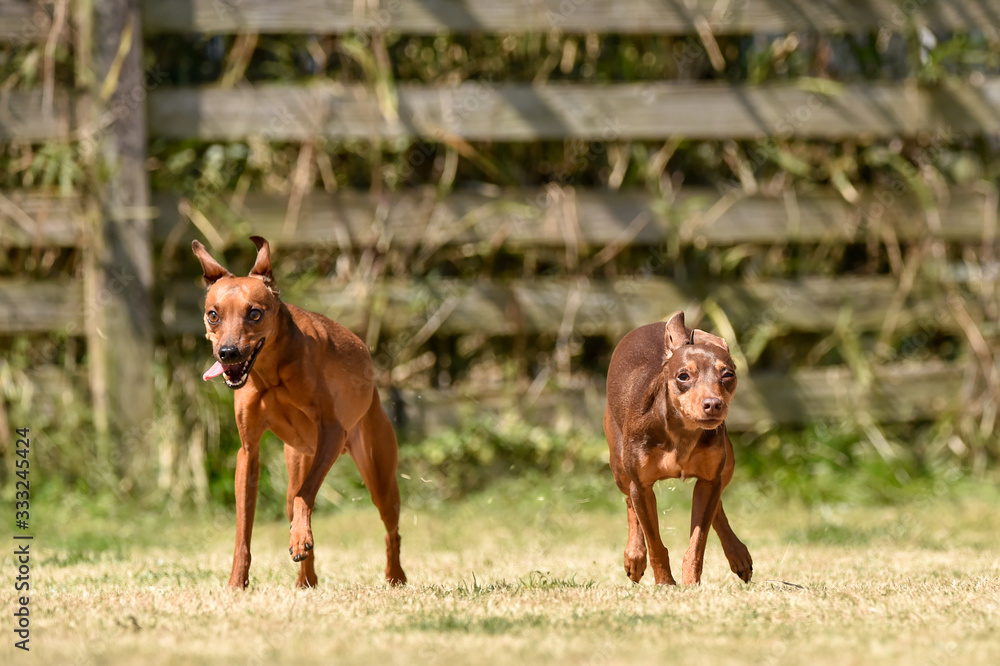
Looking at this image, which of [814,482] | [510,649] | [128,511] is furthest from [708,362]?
[128,511]

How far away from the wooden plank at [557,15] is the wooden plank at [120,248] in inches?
11.0

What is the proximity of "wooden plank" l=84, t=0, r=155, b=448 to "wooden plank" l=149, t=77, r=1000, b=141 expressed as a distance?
0.68 feet

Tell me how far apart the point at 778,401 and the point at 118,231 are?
4.02m

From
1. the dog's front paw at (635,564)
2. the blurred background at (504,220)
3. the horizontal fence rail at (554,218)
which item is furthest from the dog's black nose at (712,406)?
the horizontal fence rail at (554,218)

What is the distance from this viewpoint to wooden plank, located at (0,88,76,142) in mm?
7027

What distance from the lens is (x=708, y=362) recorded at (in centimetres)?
400

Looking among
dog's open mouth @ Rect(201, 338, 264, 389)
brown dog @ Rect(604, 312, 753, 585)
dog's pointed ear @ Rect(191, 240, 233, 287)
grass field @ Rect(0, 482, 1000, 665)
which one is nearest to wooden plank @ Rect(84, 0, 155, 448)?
grass field @ Rect(0, 482, 1000, 665)

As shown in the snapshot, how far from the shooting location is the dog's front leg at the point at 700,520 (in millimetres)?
4195

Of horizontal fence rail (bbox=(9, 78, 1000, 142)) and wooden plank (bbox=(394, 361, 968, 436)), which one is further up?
horizontal fence rail (bbox=(9, 78, 1000, 142))

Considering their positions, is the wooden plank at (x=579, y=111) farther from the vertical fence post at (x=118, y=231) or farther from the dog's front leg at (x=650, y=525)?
the dog's front leg at (x=650, y=525)

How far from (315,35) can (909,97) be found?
365 cm

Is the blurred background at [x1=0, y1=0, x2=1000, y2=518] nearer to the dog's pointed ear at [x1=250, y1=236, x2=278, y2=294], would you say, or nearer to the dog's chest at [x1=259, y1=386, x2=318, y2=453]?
the dog's chest at [x1=259, y1=386, x2=318, y2=453]

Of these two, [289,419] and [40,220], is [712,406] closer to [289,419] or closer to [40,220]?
[289,419]

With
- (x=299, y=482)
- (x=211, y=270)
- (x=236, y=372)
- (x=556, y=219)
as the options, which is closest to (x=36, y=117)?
(x=556, y=219)
